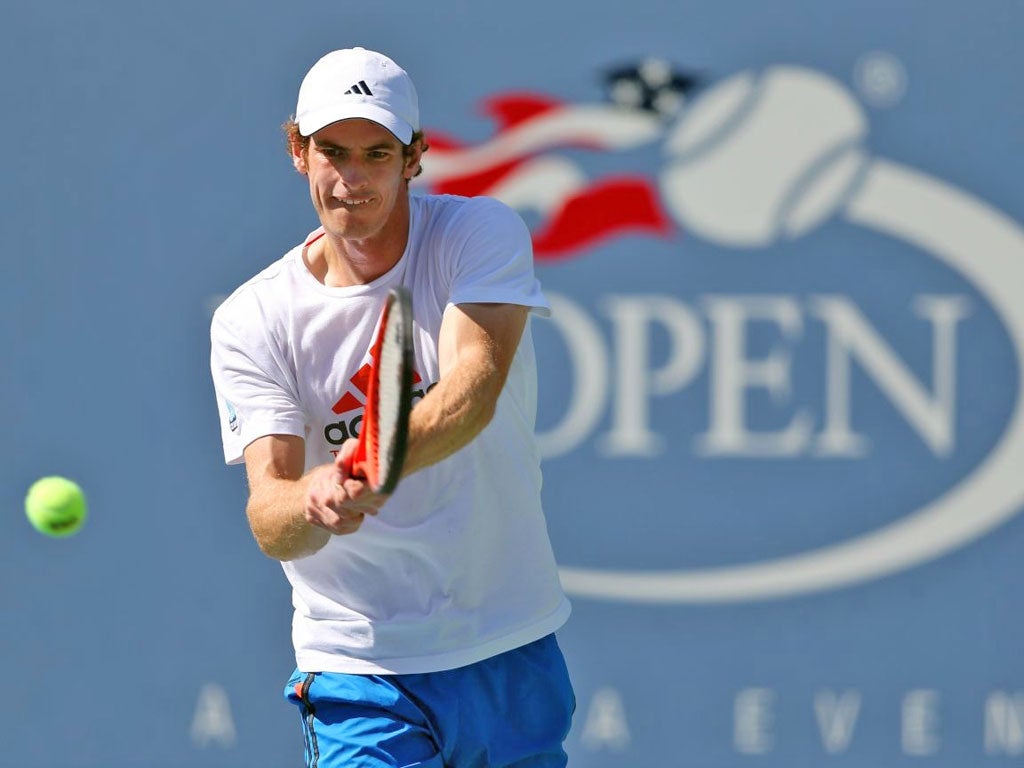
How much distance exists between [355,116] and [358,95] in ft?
0.14

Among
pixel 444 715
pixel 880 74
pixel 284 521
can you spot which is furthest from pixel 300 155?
pixel 880 74

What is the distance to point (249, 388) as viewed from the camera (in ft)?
10.5

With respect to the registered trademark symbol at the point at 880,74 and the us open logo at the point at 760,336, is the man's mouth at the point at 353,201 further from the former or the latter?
the registered trademark symbol at the point at 880,74

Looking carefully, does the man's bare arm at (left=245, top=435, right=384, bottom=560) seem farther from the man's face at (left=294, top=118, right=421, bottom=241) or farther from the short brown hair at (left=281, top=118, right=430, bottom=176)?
the short brown hair at (left=281, top=118, right=430, bottom=176)

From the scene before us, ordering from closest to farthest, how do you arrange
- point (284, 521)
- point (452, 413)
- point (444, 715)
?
point (452, 413) → point (284, 521) → point (444, 715)

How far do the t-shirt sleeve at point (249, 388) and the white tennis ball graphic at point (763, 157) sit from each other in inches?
77.8

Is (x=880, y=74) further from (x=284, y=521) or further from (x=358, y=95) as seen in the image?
(x=284, y=521)

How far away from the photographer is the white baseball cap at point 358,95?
3025mm

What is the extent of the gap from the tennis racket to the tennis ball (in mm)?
1909

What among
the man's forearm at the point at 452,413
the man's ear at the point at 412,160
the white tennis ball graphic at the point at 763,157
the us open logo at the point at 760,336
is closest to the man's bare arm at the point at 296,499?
the man's forearm at the point at 452,413

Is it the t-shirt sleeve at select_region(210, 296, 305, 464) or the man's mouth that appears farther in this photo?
the t-shirt sleeve at select_region(210, 296, 305, 464)

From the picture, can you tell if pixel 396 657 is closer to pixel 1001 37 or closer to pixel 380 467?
pixel 380 467

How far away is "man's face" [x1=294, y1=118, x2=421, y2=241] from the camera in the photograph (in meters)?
3.05

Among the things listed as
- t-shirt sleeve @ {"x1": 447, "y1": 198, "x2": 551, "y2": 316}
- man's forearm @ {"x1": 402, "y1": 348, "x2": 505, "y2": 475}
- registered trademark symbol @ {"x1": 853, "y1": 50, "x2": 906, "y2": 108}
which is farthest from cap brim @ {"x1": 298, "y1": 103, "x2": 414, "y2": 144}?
registered trademark symbol @ {"x1": 853, "y1": 50, "x2": 906, "y2": 108}
